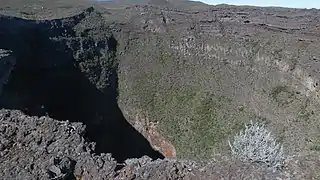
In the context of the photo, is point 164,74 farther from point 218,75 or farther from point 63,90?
point 63,90

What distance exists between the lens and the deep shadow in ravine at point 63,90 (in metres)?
26.6

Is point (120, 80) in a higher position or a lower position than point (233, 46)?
lower

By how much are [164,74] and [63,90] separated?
7.07 meters

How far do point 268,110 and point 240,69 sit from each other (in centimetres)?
399

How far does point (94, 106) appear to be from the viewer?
97.3 ft

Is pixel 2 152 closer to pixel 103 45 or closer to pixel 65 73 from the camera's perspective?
pixel 65 73

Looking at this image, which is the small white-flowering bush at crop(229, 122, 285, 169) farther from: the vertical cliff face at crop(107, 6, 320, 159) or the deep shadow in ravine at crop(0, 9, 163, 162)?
the deep shadow in ravine at crop(0, 9, 163, 162)

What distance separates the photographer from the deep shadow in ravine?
26.6 m

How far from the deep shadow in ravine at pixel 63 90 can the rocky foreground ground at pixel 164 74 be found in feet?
0.24

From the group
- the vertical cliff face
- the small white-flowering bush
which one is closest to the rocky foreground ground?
the vertical cliff face

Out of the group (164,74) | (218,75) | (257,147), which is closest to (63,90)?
(164,74)

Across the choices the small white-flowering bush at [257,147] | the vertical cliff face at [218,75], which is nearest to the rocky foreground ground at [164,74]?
the vertical cliff face at [218,75]

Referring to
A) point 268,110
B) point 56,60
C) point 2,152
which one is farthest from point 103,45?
point 2,152

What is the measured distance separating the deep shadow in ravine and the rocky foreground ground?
0.07 m
